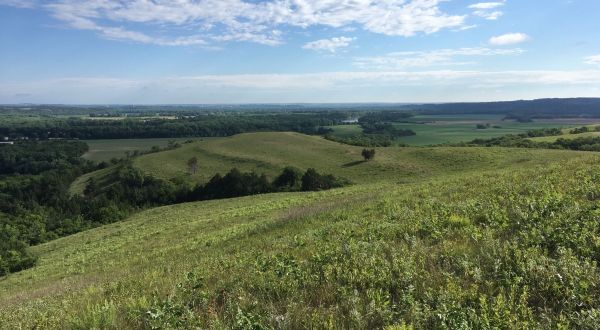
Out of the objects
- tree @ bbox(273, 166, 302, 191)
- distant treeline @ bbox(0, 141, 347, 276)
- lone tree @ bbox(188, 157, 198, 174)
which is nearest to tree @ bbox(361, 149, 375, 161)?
distant treeline @ bbox(0, 141, 347, 276)

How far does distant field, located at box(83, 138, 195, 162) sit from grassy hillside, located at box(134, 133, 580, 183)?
4430 cm

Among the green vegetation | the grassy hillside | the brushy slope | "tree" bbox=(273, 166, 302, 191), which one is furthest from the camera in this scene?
the green vegetation

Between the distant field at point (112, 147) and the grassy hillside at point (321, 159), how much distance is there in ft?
145

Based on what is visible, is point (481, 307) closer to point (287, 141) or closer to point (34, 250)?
point (34, 250)

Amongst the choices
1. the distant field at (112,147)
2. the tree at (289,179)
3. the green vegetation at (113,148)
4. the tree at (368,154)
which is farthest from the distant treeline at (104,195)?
the distant field at (112,147)

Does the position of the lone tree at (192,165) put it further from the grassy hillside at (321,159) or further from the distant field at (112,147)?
the distant field at (112,147)

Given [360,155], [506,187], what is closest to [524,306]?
[506,187]

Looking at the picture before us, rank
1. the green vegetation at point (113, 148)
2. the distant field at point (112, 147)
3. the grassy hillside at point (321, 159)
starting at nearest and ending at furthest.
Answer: the grassy hillside at point (321, 159) → the green vegetation at point (113, 148) → the distant field at point (112, 147)

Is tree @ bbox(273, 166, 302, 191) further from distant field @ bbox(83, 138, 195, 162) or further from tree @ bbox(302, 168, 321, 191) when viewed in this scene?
distant field @ bbox(83, 138, 195, 162)

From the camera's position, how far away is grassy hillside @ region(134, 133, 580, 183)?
63875mm

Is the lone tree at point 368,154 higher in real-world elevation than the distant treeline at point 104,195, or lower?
higher

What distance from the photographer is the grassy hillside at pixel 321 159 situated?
210ft

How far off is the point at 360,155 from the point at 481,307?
81.7m

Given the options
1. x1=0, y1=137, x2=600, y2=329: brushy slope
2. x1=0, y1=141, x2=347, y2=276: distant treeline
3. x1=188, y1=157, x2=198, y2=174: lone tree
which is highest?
x1=0, y1=137, x2=600, y2=329: brushy slope
